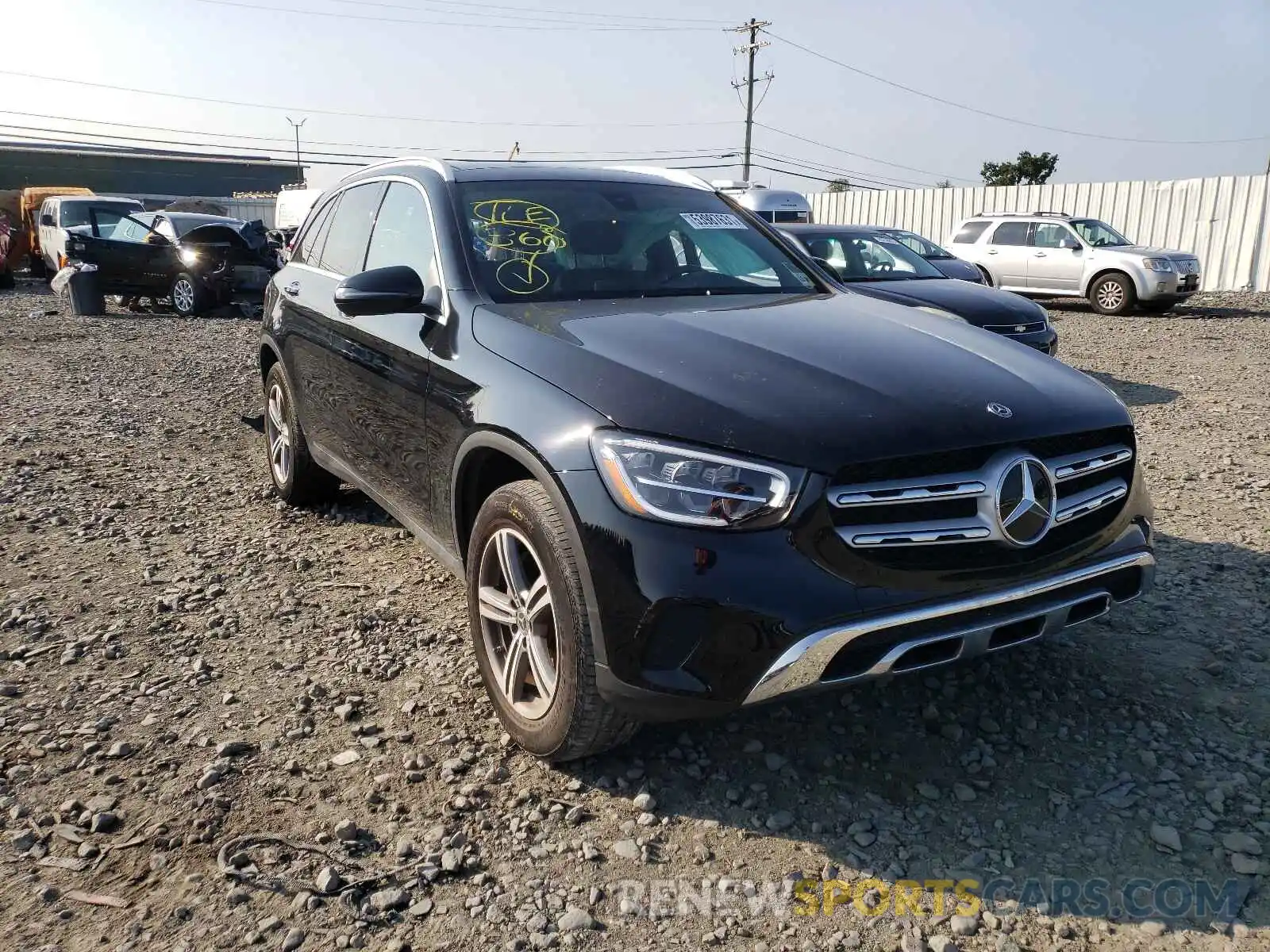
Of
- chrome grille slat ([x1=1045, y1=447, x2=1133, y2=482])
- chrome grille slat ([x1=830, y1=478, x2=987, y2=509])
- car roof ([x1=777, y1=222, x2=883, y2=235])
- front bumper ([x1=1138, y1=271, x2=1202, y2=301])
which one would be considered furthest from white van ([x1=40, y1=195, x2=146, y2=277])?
chrome grille slat ([x1=1045, y1=447, x2=1133, y2=482])

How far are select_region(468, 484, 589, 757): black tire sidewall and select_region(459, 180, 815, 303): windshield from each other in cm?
82

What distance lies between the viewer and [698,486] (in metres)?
2.42

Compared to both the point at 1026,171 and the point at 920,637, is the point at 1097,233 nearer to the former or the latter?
the point at 920,637

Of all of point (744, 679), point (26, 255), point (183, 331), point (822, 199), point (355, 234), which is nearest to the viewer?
point (744, 679)

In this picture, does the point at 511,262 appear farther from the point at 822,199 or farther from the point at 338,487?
the point at 822,199

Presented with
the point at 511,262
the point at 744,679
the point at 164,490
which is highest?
the point at 511,262

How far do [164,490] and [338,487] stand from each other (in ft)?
4.09

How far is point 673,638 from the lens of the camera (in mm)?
2400

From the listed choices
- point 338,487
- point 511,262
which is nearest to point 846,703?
point 511,262

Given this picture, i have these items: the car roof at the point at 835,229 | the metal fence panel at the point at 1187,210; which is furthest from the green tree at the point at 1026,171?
the car roof at the point at 835,229

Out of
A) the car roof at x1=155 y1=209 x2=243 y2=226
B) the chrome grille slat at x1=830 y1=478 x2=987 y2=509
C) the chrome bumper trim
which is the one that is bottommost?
the chrome bumper trim

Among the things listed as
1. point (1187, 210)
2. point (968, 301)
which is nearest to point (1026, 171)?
point (1187, 210)

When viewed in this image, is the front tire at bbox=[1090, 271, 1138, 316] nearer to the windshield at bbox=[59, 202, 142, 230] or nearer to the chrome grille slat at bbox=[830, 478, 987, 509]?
the chrome grille slat at bbox=[830, 478, 987, 509]

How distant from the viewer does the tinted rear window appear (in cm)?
1772
